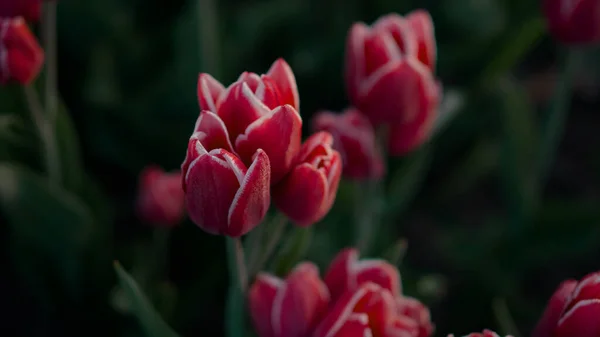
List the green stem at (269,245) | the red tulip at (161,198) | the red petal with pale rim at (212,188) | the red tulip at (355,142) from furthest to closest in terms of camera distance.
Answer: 1. the red tulip at (161,198)
2. the red tulip at (355,142)
3. the green stem at (269,245)
4. the red petal with pale rim at (212,188)

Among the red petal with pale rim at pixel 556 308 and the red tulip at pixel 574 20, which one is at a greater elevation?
the red tulip at pixel 574 20

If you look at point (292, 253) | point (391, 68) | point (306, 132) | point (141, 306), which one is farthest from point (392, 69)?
point (306, 132)

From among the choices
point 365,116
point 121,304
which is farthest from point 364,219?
point 121,304

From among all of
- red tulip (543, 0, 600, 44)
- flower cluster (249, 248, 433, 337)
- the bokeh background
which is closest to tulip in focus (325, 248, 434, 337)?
flower cluster (249, 248, 433, 337)

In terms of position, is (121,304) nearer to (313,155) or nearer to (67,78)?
(313,155)

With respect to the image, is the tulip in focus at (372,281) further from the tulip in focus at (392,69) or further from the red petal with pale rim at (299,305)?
the tulip in focus at (392,69)

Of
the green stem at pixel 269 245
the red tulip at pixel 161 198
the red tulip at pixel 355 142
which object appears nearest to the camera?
the green stem at pixel 269 245

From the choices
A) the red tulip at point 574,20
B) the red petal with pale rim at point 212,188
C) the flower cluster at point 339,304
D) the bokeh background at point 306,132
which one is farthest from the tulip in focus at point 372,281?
the red tulip at point 574,20
